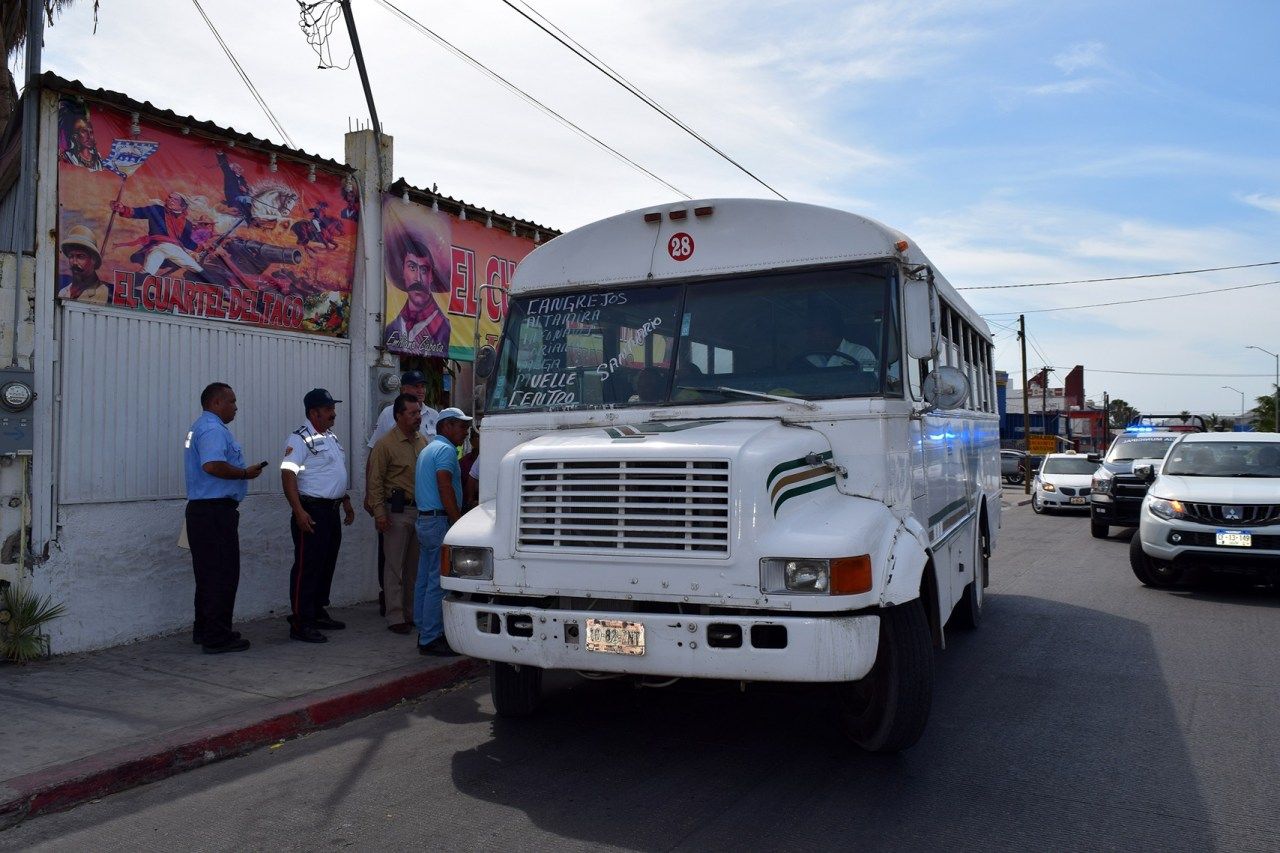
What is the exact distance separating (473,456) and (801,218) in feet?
11.7

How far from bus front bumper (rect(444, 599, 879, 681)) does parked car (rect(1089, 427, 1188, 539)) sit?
12709 millimetres

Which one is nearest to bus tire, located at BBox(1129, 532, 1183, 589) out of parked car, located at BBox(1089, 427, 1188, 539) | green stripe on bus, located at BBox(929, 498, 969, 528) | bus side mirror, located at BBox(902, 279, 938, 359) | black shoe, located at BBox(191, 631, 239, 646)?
green stripe on bus, located at BBox(929, 498, 969, 528)

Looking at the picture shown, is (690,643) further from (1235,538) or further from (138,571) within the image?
(1235,538)

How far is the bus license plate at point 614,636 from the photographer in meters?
4.28

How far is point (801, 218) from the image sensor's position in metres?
5.27

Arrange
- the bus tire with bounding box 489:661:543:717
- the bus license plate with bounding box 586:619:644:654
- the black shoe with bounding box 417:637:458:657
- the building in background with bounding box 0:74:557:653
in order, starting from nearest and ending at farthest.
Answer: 1. the bus license plate with bounding box 586:619:644:654
2. the bus tire with bounding box 489:661:543:717
3. the building in background with bounding box 0:74:557:653
4. the black shoe with bounding box 417:637:458:657

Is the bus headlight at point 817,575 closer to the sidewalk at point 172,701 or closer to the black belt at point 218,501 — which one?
the sidewalk at point 172,701

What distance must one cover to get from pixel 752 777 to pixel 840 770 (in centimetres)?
44

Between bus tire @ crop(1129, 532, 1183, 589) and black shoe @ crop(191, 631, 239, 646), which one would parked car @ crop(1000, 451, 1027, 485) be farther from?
black shoe @ crop(191, 631, 239, 646)

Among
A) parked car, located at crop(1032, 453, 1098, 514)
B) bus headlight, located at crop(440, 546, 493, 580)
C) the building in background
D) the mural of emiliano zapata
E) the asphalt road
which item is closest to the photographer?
the asphalt road

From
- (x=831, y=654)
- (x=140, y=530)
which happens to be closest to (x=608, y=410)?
(x=831, y=654)

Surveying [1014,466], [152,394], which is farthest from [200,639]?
[1014,466]

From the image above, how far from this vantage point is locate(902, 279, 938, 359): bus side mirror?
502cm

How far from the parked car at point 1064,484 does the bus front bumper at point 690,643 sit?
19813 millimetres
